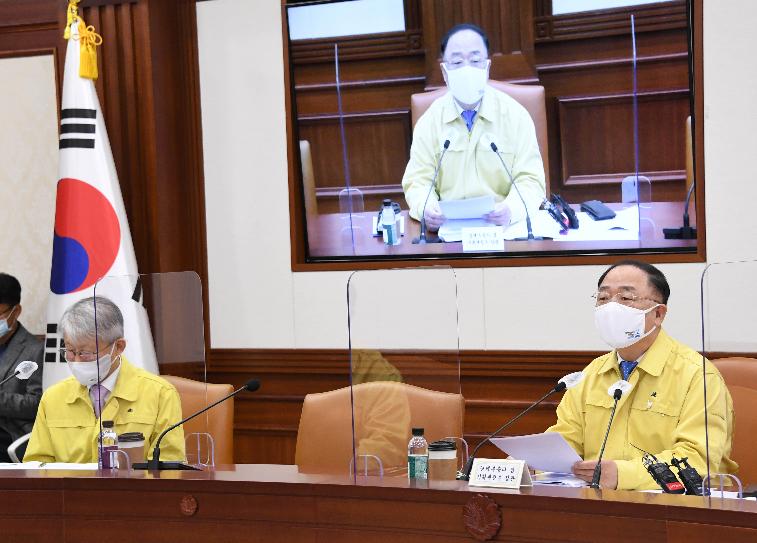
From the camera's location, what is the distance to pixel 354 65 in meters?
4.63

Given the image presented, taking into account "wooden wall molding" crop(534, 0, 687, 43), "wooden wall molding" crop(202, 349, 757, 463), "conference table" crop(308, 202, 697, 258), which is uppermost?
"wooden wall molding" crop(534, 0, 687, 43)

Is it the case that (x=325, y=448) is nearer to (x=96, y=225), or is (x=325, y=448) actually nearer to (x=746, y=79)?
(x=96, y=225)

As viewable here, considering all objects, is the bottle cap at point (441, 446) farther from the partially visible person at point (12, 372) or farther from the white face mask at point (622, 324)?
the partially visible person at point (12, 372)

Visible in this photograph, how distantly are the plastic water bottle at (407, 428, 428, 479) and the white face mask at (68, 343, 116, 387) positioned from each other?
915 millimetres

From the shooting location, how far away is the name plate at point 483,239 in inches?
176

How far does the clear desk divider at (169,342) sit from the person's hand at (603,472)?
1.03m

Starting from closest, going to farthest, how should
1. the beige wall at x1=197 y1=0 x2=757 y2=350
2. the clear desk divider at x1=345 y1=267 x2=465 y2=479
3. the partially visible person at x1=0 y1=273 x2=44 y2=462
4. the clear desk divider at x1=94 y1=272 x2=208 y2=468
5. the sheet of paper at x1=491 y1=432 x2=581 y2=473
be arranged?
the sheet of paper at x1=491 y1=432 x2=581 y2=473, the clear desk divider at x1=345 y1=267 x2=465 y2=479, the clear desk divider at x1=94 y1=272 x2=208 y2=468, the partially visible person at x1=0 y1=273 x2=44 y2=462, the beige wall at x1=197 y1=0 x2=757 y2=350

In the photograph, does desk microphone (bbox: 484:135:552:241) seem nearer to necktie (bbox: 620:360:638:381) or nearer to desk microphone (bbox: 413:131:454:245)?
desk microphone (bbox: 413:131:454:245)

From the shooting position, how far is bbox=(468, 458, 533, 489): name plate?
8.20ft

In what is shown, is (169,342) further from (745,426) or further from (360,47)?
(360,47)

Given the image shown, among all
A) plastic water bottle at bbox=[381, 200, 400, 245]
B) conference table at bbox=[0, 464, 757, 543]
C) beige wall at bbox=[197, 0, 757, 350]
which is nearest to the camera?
conference table at bbox=[0, 464, 757, 543]

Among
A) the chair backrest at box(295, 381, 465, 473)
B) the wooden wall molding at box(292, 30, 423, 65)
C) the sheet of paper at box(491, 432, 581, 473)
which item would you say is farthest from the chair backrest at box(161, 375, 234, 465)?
the wooden wall molding at box(292, 30, 423, 65)

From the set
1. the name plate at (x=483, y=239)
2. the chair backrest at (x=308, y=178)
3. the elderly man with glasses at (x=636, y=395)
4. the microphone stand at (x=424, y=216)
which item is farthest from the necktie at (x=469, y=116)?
the elderly man with glasses at (x=636, y=395)

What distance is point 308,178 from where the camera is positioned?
188 inches
